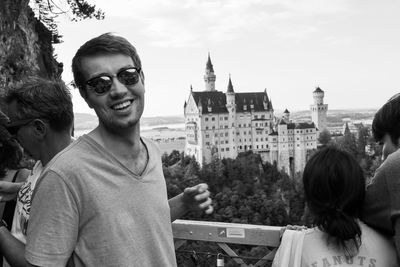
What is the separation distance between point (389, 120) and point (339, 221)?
0.42m

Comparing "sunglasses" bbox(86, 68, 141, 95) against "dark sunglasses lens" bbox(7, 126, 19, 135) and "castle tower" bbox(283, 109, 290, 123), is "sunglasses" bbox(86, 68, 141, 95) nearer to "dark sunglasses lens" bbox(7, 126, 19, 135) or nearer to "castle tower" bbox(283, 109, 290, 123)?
"dark sunglasses lens" bbox(7, 126, 19, 135)

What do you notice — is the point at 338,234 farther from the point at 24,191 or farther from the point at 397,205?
the point at 24,191

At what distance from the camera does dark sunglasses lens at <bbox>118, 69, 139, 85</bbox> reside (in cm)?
140

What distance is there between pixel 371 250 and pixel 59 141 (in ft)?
3.93

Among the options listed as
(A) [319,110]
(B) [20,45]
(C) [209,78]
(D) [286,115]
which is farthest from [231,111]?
(B) [20,45]

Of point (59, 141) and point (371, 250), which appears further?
point (59, 141)

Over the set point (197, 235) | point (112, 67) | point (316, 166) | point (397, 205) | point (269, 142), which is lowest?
point (269, 142)

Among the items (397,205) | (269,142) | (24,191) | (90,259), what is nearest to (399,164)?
(397,205)

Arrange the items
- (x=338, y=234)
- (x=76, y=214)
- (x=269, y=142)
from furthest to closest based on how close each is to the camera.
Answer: (x=269, y=142), (x=338, y=234), (x=76, y=214)

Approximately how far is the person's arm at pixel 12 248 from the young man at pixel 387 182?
1194 mm

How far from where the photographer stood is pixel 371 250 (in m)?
1.52

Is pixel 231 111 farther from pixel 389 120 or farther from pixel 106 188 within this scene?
pixel 106 188

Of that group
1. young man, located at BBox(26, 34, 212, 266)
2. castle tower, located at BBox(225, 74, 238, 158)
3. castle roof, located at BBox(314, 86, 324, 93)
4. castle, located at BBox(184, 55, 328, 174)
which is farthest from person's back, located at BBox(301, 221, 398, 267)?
castle roof, located at BBox(314, 86, 324, 93)

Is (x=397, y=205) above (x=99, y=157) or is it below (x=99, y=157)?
below
